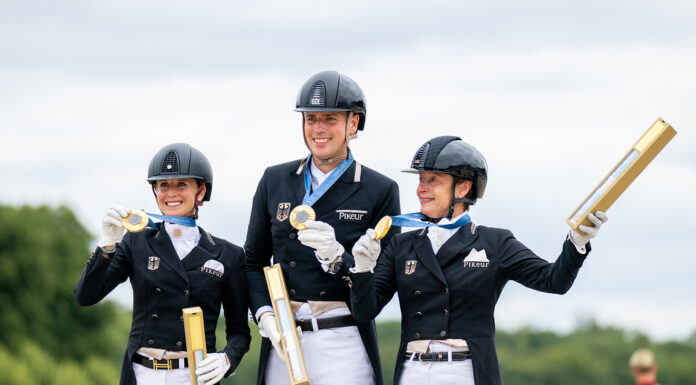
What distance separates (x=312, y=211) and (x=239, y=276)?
1423 millimetres

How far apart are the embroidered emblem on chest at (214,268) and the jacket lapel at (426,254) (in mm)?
1999

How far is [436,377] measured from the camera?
9125 millimetres

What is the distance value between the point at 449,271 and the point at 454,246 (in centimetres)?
25

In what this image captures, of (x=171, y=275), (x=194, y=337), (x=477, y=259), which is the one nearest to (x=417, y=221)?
(x=477, y=259)

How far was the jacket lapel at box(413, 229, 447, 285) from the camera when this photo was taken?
9.44 meters

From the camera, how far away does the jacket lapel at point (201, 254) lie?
10.3 m

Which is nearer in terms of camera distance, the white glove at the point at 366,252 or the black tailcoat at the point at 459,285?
the white glove at the point at 366,252

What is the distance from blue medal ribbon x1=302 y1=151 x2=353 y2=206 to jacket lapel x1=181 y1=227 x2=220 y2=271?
1.08m

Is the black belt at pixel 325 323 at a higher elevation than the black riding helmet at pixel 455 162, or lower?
lower

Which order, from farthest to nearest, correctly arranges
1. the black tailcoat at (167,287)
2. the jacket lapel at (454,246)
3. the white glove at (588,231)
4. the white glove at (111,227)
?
the black tailcoat at (167,287) < the white glove at (111,227) < the jacket lapel at (454,246) < the white glove at (588,231)

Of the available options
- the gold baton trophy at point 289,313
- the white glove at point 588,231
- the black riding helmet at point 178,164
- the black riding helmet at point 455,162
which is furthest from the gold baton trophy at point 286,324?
the white glove at point 588,231

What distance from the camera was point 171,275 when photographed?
10.1m

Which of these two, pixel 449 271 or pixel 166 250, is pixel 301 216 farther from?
pixel 166 250

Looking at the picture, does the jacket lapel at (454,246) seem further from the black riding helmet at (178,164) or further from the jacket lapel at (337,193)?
the black riding helmet at (178,164)
